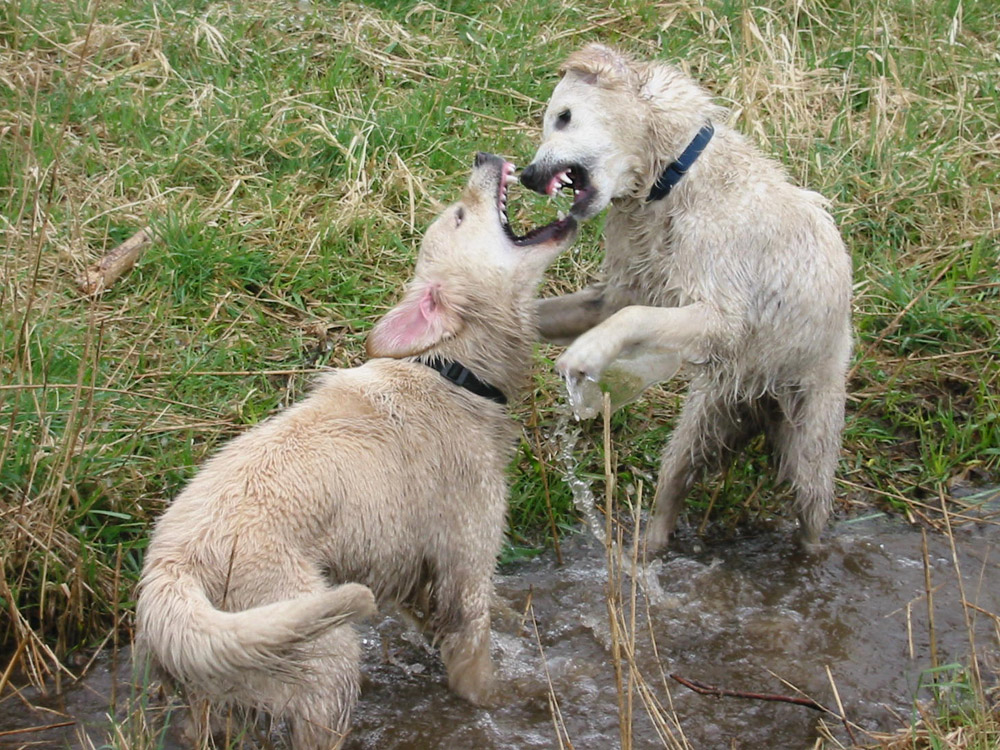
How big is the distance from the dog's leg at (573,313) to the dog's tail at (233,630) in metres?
2.06

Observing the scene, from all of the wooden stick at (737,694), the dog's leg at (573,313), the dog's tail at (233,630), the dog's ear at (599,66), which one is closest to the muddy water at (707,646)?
the wooden stick at (737,694)

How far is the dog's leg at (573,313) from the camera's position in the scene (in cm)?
495

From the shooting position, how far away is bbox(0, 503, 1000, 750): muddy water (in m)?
4.12

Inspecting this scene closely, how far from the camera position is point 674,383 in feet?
19.0

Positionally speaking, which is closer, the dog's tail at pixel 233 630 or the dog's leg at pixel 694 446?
the dog's tail at pixel 233 630

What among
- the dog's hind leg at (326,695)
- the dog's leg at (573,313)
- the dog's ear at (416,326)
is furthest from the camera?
the dog's leg at (573,313)

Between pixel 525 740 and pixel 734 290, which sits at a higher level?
pixel 734 290

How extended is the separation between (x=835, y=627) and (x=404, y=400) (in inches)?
76.2

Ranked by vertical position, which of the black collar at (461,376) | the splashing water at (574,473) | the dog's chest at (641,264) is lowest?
the splashing water at (574,473)

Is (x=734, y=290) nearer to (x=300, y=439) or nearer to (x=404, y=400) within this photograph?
(x=404, y=400)

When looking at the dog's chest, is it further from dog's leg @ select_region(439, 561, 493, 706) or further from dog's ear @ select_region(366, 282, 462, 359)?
dog's leg @ select_region(439, 561, 493, 706)

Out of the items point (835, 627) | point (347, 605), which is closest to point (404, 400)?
point (347, 605)

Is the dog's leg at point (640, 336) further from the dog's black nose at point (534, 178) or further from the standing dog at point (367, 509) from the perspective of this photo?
the dog's black nose at point (534, 178)

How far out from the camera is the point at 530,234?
4398 mm
